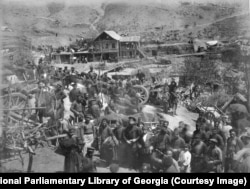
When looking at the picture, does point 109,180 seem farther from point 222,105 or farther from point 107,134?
point 222,105

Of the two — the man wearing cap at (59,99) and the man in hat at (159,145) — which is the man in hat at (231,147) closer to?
the man in hat at (159,145)

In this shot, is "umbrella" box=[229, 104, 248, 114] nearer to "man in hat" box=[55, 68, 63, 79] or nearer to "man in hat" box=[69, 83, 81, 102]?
"man in hat" box=[69, 83, 81, 102]

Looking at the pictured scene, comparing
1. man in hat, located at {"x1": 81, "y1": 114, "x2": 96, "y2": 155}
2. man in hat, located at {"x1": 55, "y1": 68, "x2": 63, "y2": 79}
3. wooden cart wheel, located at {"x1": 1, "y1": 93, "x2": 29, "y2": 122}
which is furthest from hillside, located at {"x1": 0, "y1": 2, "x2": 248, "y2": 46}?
man in hat, located at {"x1": 81, "y1": 114, "x2": 96, "y2": 155}

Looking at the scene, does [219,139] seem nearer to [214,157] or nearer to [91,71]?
[214,157]

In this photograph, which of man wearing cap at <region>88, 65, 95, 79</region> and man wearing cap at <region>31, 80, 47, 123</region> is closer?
man wearing cap at <region>31, 80, 47, 123</region>

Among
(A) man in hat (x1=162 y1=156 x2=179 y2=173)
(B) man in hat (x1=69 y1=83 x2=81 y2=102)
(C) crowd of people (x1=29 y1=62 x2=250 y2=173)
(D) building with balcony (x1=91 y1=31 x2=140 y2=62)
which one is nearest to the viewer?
(A) man in hat (x1=162 y1=156 x2=179 y2=173)

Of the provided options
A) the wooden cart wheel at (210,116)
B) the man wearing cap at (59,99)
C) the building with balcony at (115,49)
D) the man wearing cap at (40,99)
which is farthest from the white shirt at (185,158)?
the man wearing cap at (40,99)

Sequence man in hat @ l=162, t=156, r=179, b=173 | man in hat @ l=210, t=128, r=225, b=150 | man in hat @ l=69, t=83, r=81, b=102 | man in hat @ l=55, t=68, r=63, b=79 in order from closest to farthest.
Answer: man in hat @ l=162, t=156, r=179, b=173, man in hat @ l=210, t=128, r=225, b=150, man in hat @ l=69, t=83, r=81, b=102, man in hat @ l=55, t=68, r=63, b=79

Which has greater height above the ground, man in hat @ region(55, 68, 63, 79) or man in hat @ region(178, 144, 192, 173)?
man in hat @ region(55, 68, 63, 79)
